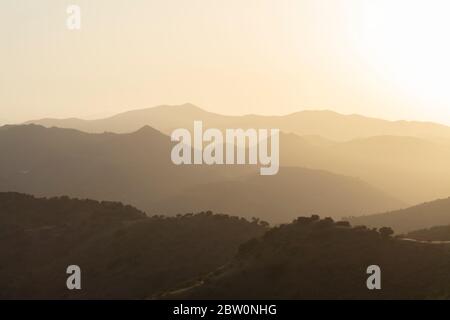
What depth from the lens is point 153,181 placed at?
16188 centimetres

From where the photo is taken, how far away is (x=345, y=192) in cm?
16012

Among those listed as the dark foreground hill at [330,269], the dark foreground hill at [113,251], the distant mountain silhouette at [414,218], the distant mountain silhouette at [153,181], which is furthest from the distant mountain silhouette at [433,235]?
the distant mountain silhouette at [153,181]

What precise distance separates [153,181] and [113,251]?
109539mm

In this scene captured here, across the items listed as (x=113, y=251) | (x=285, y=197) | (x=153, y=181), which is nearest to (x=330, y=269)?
(x=113, y=251)

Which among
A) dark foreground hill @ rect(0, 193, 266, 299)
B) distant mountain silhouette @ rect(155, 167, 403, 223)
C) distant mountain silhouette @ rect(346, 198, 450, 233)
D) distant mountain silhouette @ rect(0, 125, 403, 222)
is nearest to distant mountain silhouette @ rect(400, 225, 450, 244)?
dark foreground hill @ rect(0, 193, 266, 299)

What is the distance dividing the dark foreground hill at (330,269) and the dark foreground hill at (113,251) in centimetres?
958

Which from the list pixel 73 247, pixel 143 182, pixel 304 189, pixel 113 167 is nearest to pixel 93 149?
pixel 113 167

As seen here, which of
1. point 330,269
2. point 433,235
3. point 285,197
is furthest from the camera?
point 285,197

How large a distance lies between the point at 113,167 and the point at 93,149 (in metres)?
18.5

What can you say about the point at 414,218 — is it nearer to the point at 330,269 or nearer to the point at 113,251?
the point at 113,251

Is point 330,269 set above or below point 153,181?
below
